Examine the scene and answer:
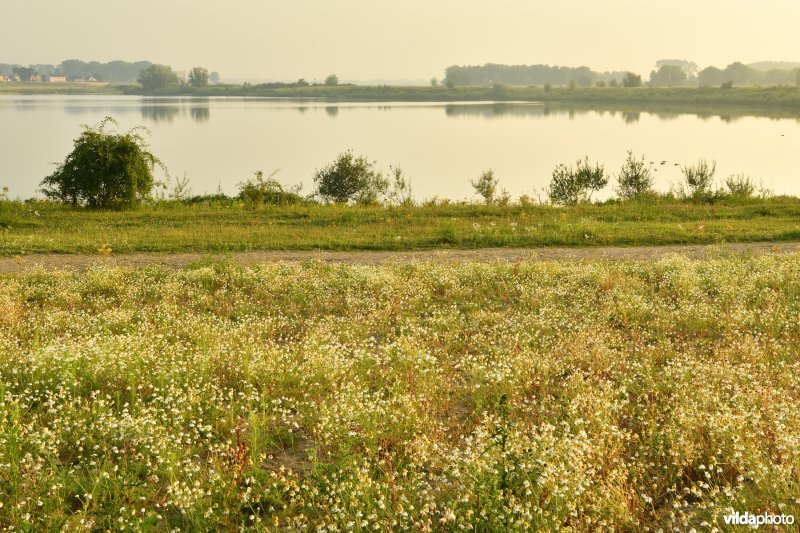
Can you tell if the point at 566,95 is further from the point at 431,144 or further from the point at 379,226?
the point at 379,226

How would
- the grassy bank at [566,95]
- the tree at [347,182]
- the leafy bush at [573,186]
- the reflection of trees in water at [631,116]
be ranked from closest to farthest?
the leafy bush at [573,186] < the tree at [347,182] < the reflection of trees in water at [631,116] < the grassy bank at [566,95]

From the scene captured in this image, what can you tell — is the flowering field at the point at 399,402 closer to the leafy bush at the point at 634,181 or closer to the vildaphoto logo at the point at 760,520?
the vildaphoto logo at the point at 760,520

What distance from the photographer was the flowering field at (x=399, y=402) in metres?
5.19

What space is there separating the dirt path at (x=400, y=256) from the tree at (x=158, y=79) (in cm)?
18725

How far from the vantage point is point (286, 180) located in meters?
42.6

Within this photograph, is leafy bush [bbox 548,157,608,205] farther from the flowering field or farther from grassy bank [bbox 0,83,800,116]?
grassy bank [bbox 0,83,800,116]

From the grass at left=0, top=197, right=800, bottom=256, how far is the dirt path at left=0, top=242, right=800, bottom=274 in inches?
21.1

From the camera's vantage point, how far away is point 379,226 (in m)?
19.5

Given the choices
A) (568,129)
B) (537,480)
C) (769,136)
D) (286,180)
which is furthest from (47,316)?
(568,129)

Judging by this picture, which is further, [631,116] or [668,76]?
[668,76]

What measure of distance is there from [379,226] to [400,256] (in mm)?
3601

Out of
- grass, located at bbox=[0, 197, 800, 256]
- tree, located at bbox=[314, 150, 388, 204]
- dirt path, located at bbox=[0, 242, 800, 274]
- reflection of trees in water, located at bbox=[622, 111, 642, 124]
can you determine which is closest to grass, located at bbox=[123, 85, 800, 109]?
reflection of trees in water, located at bbox=[622, 111, 642, 124]

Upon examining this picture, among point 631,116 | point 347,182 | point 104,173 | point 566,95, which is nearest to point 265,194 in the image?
point 104,173

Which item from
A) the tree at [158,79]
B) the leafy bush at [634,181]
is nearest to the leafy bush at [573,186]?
the leafy bush at [634,181]
